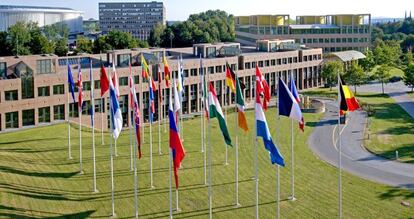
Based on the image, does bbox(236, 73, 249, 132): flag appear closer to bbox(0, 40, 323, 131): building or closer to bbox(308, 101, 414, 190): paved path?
bbox(0, 40, 323, 131): building

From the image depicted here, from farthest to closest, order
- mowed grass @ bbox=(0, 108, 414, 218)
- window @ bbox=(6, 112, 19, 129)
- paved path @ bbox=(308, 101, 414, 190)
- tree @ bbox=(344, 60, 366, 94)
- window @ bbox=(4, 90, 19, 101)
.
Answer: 1. tree @ bbox=(344, 60, 366, 94)
2. window @ bbox=(6, 112, 19, 129)
3. window @ bbox=(4, 90, 19, 101)
4. paved path @ bbox=(308, 101, 414, 190)
5. mowed grass @ bbox=(0, 108, 414, 218)

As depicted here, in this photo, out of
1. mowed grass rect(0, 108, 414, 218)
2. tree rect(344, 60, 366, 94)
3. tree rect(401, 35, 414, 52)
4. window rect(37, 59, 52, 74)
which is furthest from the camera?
tree rect(401, 35, 414, 52)

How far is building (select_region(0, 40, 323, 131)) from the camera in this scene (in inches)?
2532

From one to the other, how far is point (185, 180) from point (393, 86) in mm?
88776

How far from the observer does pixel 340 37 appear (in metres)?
155

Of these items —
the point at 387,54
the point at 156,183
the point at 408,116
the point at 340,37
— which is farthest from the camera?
the point at 340,37

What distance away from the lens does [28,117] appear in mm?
65312

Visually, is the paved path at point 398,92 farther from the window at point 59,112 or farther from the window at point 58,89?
the window at point 58,89

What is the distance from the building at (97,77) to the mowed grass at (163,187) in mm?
6210

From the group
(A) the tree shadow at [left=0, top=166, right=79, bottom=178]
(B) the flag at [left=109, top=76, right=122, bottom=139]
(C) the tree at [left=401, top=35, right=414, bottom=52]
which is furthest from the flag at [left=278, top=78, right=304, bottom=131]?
(C) the tree at [left=401, top=35, right=414, bottom=52]

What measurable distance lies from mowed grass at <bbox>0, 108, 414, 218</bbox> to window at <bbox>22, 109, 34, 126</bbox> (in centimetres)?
548

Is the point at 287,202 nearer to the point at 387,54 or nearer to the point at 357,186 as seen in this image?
the point at 357,186

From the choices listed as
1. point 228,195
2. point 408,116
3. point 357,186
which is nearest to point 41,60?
point 228,195

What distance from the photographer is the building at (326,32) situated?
15475 centimetres
